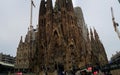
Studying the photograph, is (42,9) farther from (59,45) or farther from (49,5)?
(59,45)

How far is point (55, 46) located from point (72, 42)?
300 inches

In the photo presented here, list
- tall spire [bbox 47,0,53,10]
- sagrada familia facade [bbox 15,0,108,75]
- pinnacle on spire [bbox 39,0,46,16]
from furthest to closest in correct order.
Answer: pinnacle on spire [bbox 39,0,46,16]
tall spire [bbox 47,0,53,10]
sagrada familia facade [bbox 15,0,108,75]

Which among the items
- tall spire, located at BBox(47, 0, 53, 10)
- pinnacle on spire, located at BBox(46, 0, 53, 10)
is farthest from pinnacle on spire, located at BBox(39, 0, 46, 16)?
tall spire, located at BBox(47, 0, 53, 10)

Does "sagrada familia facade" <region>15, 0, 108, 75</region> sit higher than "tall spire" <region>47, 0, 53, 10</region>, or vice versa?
"tall spire" <region>47, 0, 53, 10</region>

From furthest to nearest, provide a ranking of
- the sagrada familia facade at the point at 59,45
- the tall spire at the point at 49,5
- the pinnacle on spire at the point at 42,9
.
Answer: the pinnacle on spire at the point at 42,9 < the tall spire at the point at 49,5 < the sagrada familia facade at the point at 59,45

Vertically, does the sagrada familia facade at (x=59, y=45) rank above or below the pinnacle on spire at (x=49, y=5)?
below

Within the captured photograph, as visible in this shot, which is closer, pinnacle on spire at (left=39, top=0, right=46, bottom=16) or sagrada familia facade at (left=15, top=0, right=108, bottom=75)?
sagrada familia facade at (left=15, top=0, right=108, bottom=75)

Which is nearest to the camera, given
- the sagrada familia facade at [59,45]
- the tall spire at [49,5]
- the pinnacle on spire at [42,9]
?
the sagrada familia facade at [59,45]

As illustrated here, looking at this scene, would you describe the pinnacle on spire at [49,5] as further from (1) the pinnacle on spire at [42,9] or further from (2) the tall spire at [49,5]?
(1) the pinnacle on spire at [42,9]

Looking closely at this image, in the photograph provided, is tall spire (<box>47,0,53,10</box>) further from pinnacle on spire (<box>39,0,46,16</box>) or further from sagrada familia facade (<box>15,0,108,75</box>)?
pinnacle on spire (<box>39,0,46,16</box>)

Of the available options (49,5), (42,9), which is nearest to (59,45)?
(49,5)

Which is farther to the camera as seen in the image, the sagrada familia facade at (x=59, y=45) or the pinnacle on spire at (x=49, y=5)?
the pinnacle on spire at (x=49, y=5)

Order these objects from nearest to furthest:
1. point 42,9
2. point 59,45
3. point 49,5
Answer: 1. point 59,45
2. point 49,5
3. point 42,9

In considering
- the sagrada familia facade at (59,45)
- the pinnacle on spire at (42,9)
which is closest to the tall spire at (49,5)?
the sagrada familia facade at (59,45)
